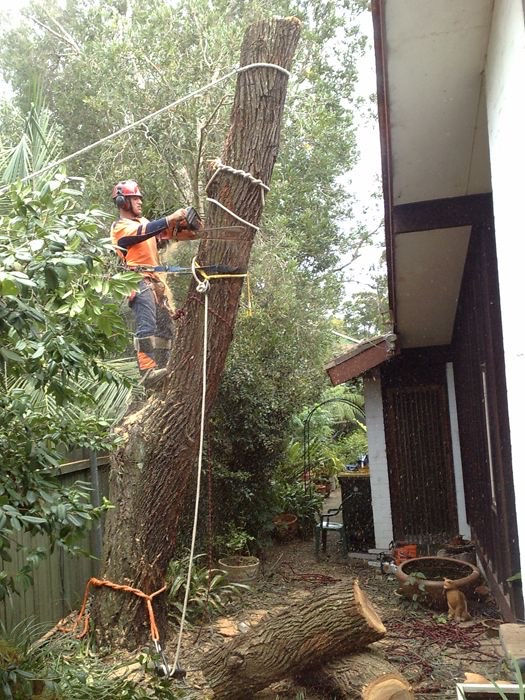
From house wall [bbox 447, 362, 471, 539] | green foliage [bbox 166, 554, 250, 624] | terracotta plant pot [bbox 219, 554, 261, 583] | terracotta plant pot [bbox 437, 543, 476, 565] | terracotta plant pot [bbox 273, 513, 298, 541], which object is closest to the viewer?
green foliage [bbox 166, 554, 250, 624]

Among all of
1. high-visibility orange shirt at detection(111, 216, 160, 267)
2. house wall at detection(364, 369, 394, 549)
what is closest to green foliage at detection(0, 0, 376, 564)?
house wall at detection(364, 369, 394, 549)

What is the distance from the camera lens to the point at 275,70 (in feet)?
13.6

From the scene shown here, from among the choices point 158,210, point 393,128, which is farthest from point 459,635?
point 158,210

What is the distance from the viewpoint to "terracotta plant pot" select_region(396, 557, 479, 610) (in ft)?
19.9

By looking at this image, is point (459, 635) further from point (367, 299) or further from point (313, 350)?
point (367, 299)

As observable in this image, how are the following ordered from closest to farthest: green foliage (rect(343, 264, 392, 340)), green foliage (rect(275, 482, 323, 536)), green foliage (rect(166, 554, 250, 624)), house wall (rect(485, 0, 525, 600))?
house wall (rect(485, 0, 525, 600)), green foliage (rect(166, 554, 250, 624)), green foliage (rect(275, 482, 323, 536)), green foliage (rect(343, 264, 392, 340))

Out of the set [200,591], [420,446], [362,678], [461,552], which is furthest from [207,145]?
[362,678]

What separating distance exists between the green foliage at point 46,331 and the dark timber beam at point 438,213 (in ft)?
10.3

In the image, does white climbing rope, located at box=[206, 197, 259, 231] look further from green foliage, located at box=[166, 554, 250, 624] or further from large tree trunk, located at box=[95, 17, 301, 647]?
green foliage, located at box=[166, 554, 250, 624]

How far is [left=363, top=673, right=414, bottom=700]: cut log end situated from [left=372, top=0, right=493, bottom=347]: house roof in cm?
315

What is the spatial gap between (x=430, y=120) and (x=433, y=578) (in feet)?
14.7

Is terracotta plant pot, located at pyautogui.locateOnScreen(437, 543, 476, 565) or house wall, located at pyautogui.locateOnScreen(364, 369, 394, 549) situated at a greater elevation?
house wall, located at pyautogui.locateOnScreen(364, 369, 394, 549)

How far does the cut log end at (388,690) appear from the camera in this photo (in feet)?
12.0

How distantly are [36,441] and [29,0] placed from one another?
14.2 meters
